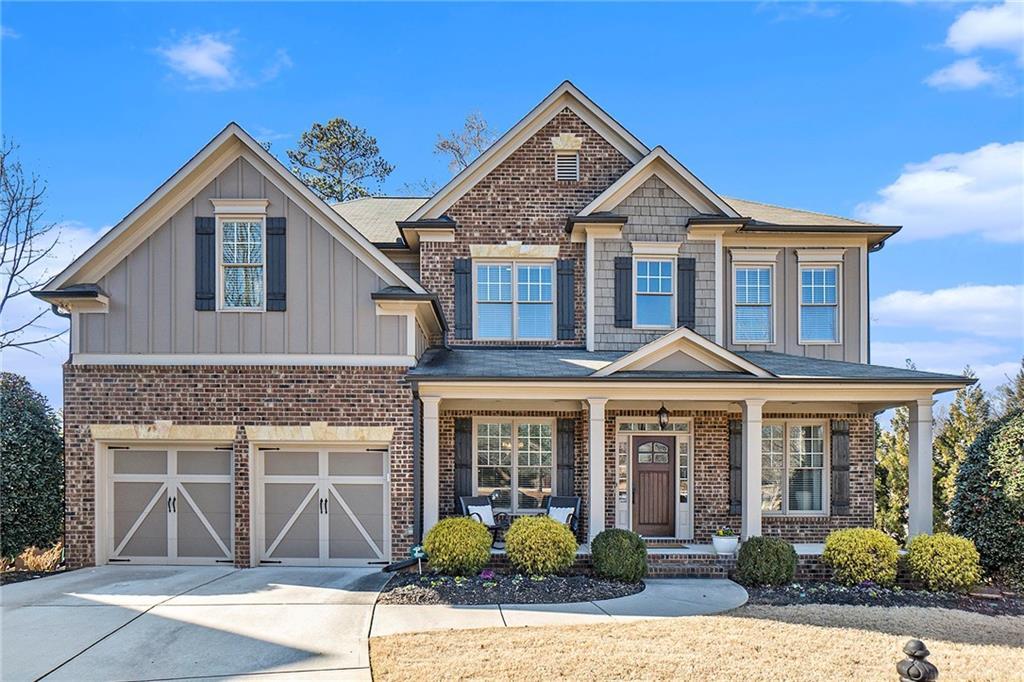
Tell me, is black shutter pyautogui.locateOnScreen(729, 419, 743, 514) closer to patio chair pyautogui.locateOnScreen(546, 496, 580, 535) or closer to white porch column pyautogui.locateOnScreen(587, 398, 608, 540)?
patio chair pyautogui.locateOnScreen(546, 496, 580, 535)

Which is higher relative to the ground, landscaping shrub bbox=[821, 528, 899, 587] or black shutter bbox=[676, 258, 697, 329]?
black shutter bbox=[676, 258, 697, 329]

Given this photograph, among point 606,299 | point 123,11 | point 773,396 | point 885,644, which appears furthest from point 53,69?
point 885,644

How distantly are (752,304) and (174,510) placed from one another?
11.1 metres

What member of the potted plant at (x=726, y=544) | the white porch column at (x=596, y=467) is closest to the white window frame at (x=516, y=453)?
the white porch column at (x=596, y=467)

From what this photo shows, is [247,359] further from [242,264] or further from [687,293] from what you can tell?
[687,293]

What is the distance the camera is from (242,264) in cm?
1116

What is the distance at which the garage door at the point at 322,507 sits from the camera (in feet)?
36.4

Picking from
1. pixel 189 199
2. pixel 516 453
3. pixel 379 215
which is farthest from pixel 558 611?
pixel 379 215

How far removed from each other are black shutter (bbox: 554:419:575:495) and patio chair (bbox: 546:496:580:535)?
0.24 metres

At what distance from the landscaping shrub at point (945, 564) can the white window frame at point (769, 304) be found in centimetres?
456

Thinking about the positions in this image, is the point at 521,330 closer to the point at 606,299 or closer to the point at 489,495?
the point at 606,299

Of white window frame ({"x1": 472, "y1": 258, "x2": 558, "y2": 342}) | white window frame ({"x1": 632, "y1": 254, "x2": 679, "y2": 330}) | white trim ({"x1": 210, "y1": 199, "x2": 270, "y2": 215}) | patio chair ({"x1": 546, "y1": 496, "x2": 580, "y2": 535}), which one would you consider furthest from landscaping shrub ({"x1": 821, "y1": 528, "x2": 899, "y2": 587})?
white trim ({"x1": 210, "y1": 199, "x2": 270, "y2": 215})

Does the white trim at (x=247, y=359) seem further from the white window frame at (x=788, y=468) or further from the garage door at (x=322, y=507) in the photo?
the white window frame at (x=788, y=468)

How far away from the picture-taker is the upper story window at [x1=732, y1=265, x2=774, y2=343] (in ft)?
44.5
